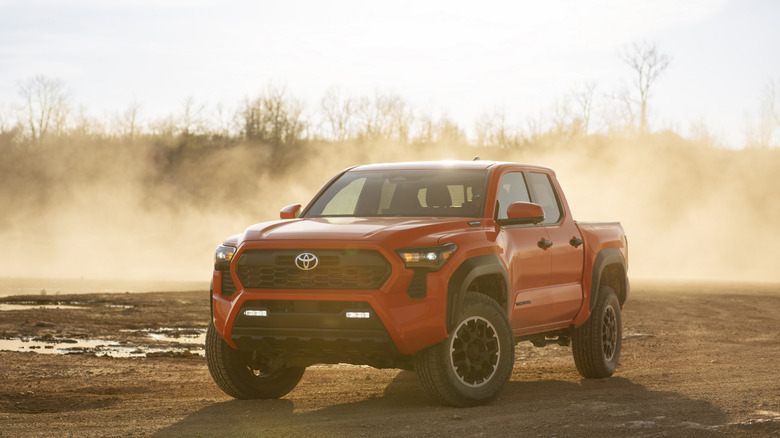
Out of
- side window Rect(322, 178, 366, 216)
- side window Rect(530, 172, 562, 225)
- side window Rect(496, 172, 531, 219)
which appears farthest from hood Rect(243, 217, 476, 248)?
side window Rect(530, 172, 562, 225)

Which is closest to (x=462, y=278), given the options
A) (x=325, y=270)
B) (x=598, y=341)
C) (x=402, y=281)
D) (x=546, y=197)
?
(x=402, y=281)

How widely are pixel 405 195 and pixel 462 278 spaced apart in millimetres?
1452

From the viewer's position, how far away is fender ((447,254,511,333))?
26.1 feet

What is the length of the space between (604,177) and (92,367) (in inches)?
2090

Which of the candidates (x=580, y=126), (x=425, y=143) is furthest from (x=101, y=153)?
(x=580, y=126)

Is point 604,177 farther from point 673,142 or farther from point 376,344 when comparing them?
point 376,344

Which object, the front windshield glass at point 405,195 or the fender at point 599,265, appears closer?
the front windshield glass at point 405,195

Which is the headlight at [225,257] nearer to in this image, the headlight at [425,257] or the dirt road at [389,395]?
the dirt road at [389,395]

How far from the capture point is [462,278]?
8.08m

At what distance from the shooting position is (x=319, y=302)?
7777 millimetres

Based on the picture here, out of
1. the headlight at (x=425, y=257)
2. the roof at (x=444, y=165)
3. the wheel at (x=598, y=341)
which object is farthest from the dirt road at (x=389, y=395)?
the roof at (x=444, y=165)

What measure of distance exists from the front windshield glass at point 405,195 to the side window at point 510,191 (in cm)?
26

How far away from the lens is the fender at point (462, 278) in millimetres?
7957

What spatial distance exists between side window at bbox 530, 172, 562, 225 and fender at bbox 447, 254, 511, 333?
172cm
